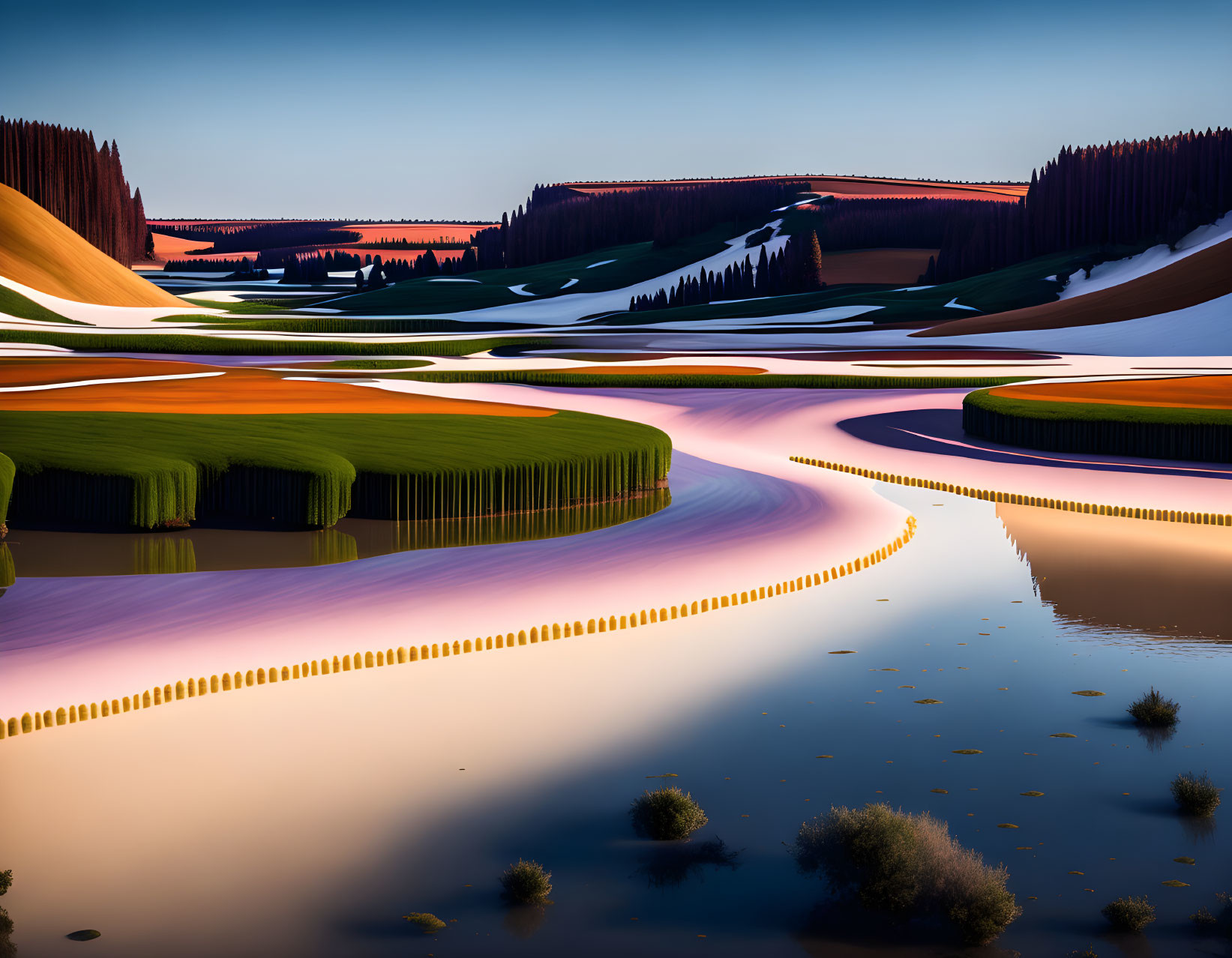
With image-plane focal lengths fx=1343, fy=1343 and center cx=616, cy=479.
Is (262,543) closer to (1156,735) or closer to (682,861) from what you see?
(682,861)

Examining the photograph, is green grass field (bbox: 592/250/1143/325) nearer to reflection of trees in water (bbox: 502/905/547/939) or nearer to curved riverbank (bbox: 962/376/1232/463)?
curved riverbank (bbox: 962/376/1232/463)

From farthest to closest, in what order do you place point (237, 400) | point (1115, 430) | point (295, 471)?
point (237, 400) < point (1115, 430) < point (295, 471)

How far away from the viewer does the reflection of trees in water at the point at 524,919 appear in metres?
7.69

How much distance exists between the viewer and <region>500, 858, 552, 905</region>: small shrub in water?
7.98m

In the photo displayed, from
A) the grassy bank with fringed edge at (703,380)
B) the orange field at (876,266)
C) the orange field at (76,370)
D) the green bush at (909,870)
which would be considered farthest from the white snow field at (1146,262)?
the green bush at (909,870)

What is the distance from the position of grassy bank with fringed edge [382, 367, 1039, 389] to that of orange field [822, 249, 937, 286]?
112 metres

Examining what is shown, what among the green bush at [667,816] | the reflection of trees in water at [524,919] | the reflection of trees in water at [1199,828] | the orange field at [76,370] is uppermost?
the orange field at [76,370]

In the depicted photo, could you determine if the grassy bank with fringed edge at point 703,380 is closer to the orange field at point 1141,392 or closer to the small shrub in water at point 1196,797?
the orange field at point 1141,392

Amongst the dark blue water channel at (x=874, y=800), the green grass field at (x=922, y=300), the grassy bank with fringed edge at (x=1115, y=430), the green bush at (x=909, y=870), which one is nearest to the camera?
the green bush at (x=909, y=870)

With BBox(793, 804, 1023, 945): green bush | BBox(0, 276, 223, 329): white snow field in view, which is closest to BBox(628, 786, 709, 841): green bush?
BBox(793, 804, 1023, 945): green bush

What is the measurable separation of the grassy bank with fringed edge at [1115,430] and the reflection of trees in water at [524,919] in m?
24.0

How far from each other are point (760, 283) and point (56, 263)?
79.0 metres

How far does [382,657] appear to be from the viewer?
42.0 ft

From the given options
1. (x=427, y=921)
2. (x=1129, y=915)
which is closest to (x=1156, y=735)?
(x=1129, y=915)
